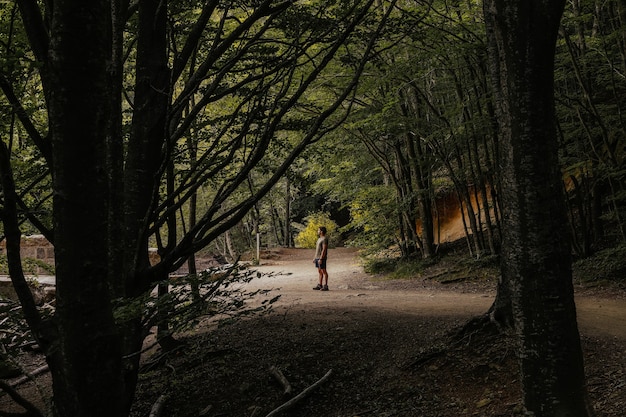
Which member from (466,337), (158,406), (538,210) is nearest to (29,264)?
(158,406)

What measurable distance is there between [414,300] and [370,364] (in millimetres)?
4124

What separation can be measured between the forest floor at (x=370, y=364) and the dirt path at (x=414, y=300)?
45 mm

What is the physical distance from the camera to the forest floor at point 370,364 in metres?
4.80

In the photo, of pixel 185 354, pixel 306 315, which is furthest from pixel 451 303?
pixel 185 354

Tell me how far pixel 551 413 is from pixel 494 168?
10.5m

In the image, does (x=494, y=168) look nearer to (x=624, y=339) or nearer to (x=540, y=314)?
(x=624, y=339)

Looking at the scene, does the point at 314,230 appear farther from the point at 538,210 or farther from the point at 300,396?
the point at 538,210

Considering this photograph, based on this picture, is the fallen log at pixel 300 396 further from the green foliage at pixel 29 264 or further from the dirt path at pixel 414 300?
the green foliage at pixel 29 264

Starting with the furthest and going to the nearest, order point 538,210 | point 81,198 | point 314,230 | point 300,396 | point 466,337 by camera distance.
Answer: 1. point 314,230
2. point 466,337
3. point 300,396
4. point 538,210
5. point 81,198

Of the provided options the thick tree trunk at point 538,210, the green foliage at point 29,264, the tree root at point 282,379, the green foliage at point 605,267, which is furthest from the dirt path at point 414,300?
the green foliage at point 29,264

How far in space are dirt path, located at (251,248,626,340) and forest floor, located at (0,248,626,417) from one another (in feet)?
0.15

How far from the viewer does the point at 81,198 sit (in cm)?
170

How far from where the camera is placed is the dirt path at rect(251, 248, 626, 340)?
6.62 meters

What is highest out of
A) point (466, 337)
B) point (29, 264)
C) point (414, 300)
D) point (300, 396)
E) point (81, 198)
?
point (81, 198)
